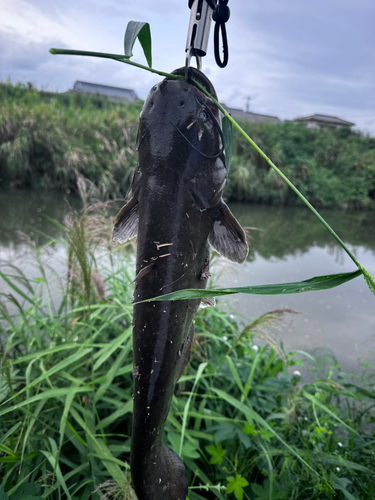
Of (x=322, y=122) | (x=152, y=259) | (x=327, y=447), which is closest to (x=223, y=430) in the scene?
(x=327, y=447)

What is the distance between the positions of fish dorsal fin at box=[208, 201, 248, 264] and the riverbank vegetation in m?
1.85

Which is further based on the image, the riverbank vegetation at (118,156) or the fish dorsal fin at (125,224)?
the riverbank vegetation at (118,156)

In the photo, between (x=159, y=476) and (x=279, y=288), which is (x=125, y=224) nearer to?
(x=279, y=288)

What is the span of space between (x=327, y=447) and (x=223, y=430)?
0.57 metres

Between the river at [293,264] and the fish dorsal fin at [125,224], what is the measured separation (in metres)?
1.25

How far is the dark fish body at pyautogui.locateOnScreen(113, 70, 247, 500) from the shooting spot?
0.79 metres

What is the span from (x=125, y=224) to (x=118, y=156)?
632 cm

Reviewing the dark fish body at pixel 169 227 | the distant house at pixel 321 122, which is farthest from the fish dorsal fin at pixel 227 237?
the distant house at pixel 321 122

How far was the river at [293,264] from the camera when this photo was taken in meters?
3.28

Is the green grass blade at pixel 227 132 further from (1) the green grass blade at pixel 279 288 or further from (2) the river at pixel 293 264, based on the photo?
(2) the river at pixel 293 264

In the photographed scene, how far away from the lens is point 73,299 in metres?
2.17

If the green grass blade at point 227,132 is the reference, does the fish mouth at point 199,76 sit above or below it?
above

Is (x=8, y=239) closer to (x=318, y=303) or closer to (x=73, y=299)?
(x=73, y=299)

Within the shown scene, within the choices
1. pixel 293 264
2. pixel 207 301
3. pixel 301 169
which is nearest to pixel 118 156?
pixel 293 264
